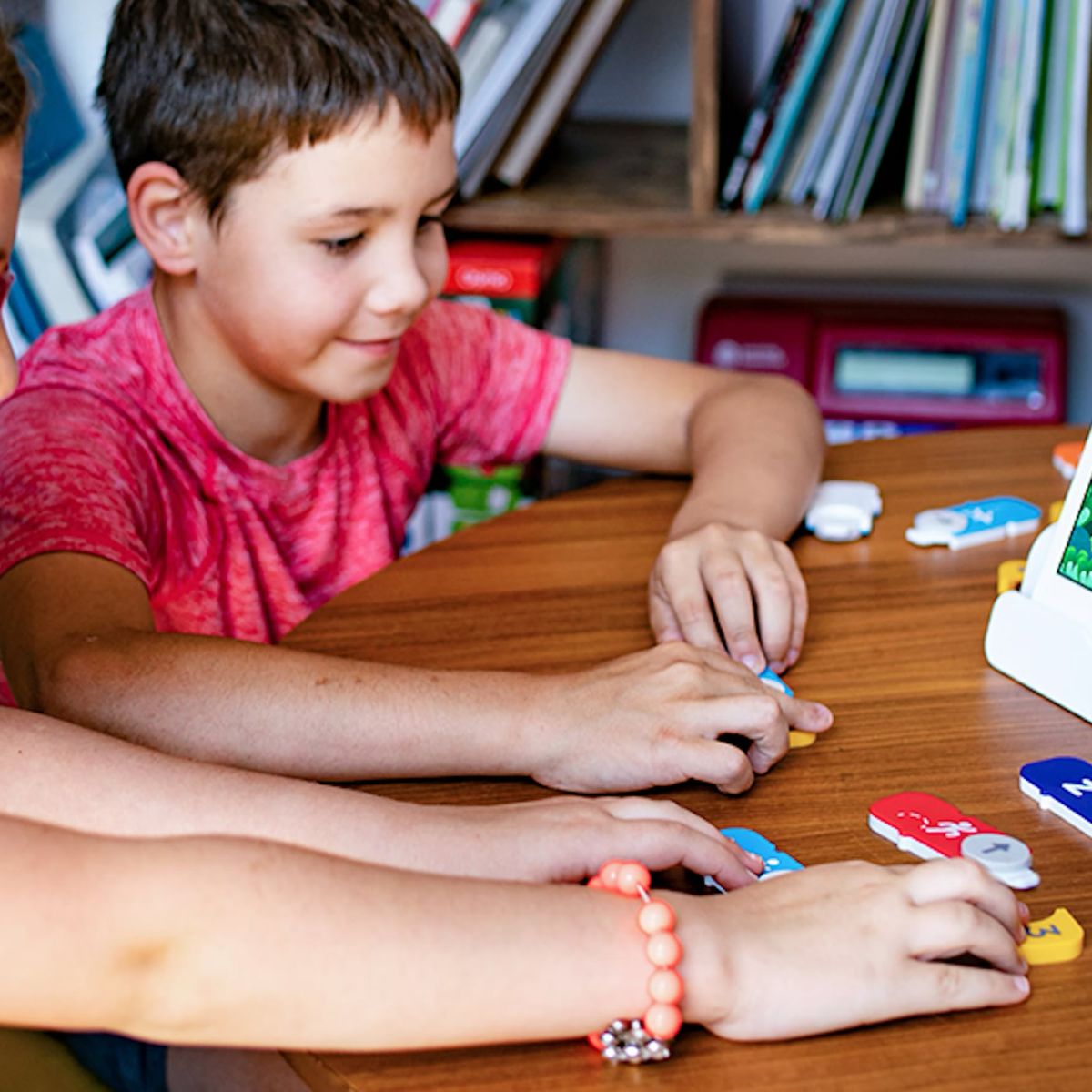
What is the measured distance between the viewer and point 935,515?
1064 mm

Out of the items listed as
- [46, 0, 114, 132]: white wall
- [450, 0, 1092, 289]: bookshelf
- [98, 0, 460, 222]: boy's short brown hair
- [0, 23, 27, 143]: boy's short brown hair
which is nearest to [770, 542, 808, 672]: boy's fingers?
[98, 0, 460, 222]: boy's short brown hair

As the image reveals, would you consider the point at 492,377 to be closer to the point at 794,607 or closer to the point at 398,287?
the point at 398,287

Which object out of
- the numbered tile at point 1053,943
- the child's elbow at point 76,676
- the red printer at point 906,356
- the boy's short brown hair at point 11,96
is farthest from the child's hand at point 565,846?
the red printer at point 906,356

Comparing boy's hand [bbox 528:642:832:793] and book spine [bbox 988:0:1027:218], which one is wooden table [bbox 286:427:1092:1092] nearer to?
boy's hand [bbox 528:642:832:793]

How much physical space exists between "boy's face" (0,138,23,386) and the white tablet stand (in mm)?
583

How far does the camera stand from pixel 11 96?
33.5 inches

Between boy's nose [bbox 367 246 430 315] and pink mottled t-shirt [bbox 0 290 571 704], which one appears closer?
pink mottled t-shirt [bbox 0 290 571 704]

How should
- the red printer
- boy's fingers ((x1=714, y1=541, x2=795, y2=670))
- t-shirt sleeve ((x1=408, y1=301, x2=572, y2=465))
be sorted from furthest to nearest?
1. the red printer
2. t-shirt sleeve ((x1=408, y1=301, x2=572, y2=465))
3. boy's fingers ((x1=714, y1=541, x2=795, y2=670))

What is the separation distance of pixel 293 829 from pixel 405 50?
65 centimetres

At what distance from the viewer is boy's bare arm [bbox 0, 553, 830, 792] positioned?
0.77m

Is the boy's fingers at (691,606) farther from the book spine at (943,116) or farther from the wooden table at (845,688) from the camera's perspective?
the book spine at (943,116)

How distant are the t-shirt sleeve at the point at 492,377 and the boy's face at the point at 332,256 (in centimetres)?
17

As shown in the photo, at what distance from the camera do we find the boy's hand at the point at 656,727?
0.76 meters

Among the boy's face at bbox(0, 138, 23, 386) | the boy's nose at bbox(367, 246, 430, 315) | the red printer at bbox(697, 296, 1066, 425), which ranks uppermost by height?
the boy's face at bbox(0, 138, 23, 386)
